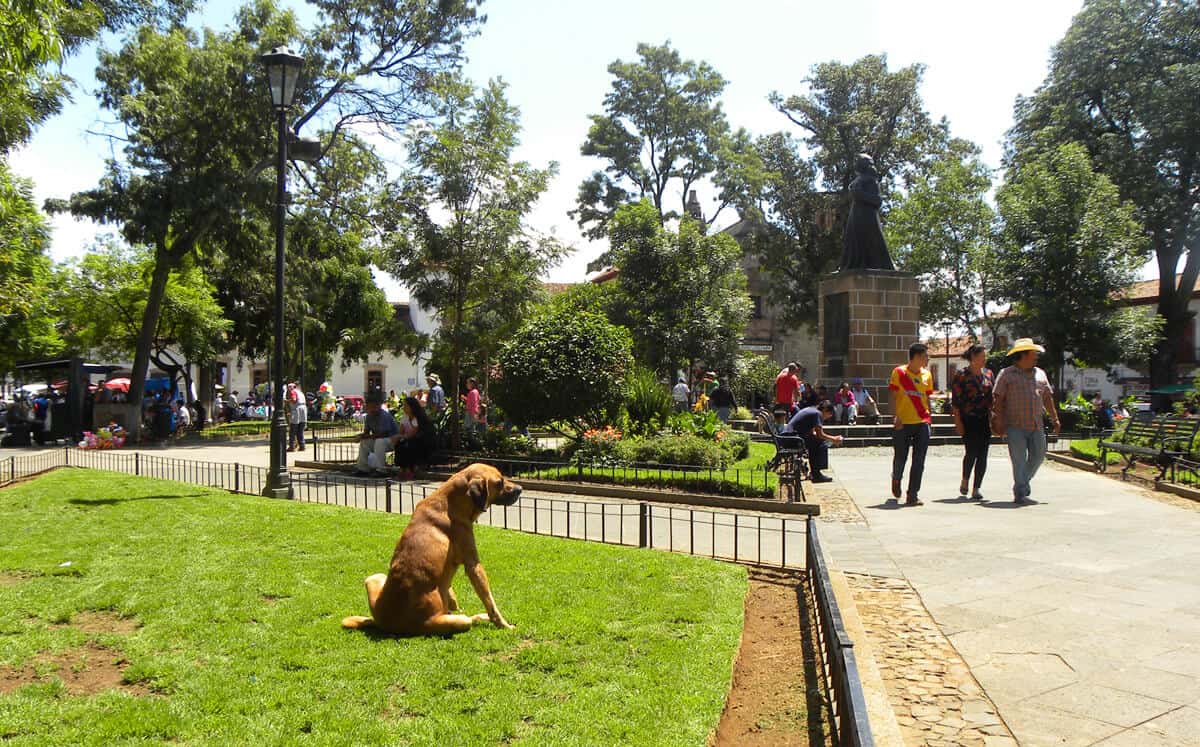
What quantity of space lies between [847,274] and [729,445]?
22.5 feet

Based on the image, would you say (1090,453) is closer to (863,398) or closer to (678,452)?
(863,398)

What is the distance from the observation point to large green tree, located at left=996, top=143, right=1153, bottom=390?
2419 cm

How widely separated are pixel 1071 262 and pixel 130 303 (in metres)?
30.8

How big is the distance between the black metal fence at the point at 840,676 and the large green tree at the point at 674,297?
70.3ft

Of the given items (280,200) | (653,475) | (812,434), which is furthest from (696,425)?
(280,200)

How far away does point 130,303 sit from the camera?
2836cm

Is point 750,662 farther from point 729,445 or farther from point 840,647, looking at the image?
point 729,445

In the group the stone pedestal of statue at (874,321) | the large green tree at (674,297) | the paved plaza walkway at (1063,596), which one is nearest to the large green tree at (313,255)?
the large green tree at (674,297)

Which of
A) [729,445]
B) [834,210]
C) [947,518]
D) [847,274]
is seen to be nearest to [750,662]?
[947,518]

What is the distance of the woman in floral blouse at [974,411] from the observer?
959 cm

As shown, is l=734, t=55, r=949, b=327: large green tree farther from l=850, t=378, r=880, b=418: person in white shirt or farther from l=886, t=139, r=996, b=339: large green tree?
l=850, t=378, r=880, b=418: person in white shirt

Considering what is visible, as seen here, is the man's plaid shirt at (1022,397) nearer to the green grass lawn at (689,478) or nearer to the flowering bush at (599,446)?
the green grass lawn at (689,478)

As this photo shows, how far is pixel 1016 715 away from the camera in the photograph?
3418mm

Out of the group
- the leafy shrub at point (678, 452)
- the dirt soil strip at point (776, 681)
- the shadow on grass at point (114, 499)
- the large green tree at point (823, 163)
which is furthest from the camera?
the large green tree at point (823, 163)
